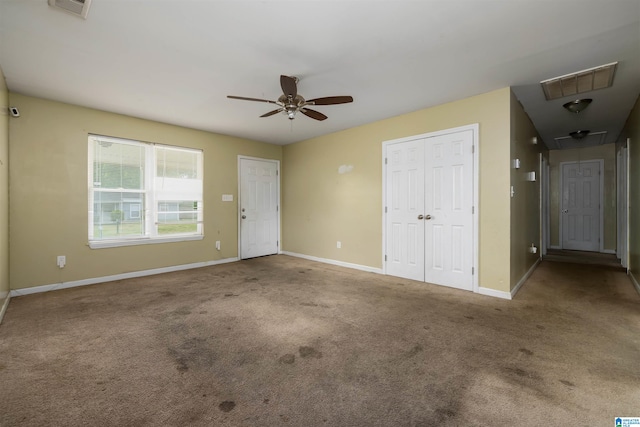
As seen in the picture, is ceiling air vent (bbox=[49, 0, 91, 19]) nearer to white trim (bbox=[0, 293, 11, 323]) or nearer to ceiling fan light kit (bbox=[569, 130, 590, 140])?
white trim (bbox=[0, 293, 11, 323])

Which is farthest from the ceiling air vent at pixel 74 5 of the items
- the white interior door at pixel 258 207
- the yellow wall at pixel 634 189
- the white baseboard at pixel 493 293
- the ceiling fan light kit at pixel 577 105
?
the yellow wall at pixel 634 189

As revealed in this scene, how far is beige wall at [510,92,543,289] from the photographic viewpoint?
3.51 meters

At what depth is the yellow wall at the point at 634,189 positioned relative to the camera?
364cm

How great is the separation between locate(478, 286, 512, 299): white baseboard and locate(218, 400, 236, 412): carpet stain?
3.26m

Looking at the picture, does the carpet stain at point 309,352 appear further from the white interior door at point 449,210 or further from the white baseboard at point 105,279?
the white baseboard at point 105,279

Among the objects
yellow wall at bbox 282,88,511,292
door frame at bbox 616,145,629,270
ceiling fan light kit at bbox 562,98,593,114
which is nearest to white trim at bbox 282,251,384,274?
yellow wall at bbox 282,88,511,292

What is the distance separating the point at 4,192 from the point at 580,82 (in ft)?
22.4

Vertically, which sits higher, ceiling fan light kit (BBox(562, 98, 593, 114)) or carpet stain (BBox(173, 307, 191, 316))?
ceiling fan light kit (BBox(562, 98, 593, 114))

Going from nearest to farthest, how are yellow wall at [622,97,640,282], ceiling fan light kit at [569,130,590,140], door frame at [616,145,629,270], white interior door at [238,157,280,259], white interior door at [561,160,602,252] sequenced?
yellow wall at [622,97,640,282], door frame at [616,145,629,270], ceiling fan light kit at [569,130,590,140], white interior door at [238,157,280,259], white interior door at [561,160,602,252]

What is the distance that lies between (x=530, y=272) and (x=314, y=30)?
4884 millimetres

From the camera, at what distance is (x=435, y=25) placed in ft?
7.17

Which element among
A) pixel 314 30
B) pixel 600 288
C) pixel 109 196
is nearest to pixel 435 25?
pixel 314 30

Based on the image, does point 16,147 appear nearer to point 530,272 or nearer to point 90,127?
point 90,127

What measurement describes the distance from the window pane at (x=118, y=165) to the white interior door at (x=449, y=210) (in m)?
4.62
